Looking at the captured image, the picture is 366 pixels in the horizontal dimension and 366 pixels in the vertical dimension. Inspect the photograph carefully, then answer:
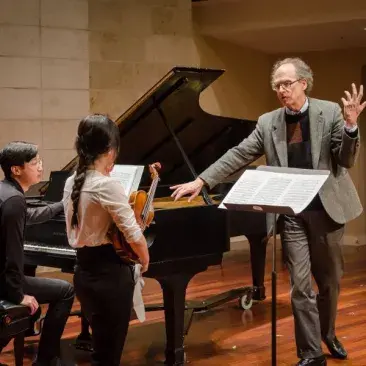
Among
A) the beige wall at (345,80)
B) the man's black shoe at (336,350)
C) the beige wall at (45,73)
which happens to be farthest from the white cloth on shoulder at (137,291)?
→ the beige wall at (345,80)

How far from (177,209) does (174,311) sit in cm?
54

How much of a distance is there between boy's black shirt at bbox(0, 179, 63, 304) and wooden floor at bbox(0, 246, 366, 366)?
1.00 metres

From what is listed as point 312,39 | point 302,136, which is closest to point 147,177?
point 302,136

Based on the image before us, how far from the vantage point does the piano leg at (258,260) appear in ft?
18.9

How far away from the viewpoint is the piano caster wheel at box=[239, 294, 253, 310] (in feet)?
18.9

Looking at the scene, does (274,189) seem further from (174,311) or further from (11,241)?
(11,241)

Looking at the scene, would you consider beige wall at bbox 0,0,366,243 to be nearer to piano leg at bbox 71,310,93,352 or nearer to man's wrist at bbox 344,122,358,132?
piano leg at bbox 71,310,93,352

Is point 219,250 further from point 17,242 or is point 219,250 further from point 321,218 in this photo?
point 17,242

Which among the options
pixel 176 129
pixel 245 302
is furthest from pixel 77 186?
pixel 245 302

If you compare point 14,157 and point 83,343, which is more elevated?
point 14,157

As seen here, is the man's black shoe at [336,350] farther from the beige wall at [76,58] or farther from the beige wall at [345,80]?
the beige wall at [345,80]

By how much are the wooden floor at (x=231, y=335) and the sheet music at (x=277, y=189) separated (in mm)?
1334

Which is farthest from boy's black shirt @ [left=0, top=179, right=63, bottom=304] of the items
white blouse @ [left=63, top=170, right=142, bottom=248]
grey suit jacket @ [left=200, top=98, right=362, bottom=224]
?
grey suit jacket @ [left=200, top=98, right=362, bottom=224]

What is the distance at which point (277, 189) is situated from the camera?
3.38 m
